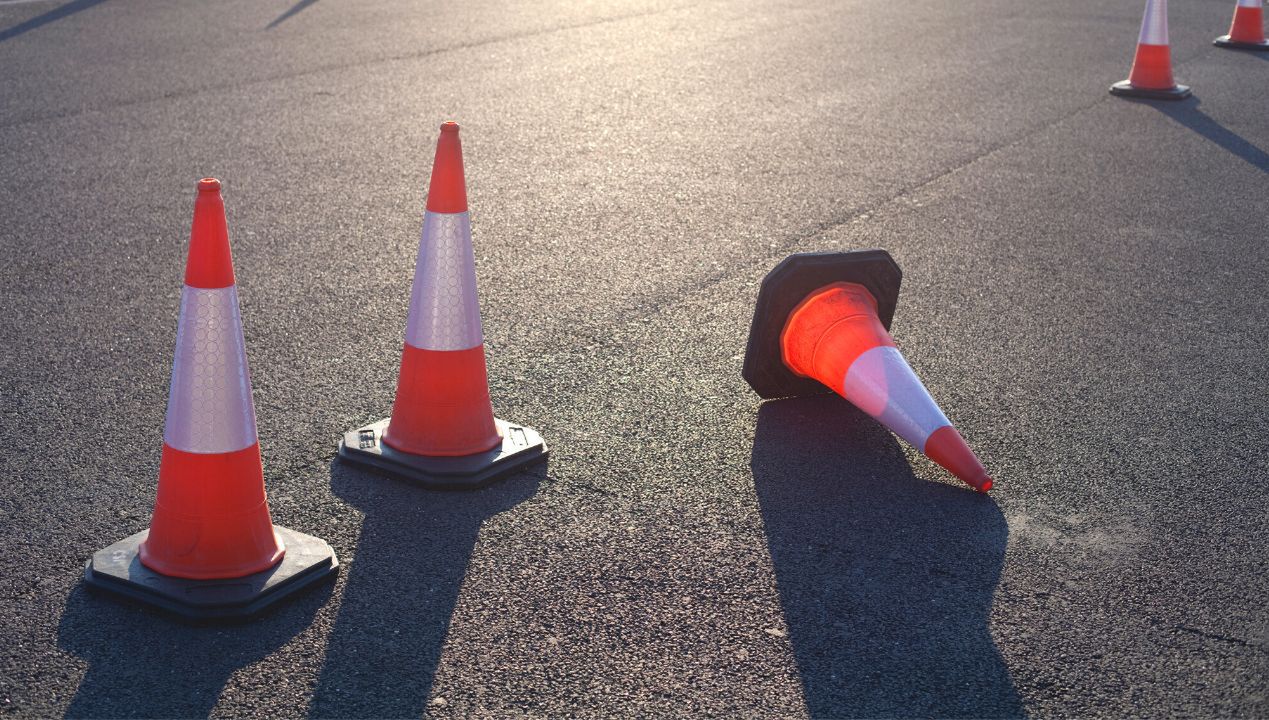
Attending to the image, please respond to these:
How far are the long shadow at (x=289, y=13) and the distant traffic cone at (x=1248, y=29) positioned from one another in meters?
8.24

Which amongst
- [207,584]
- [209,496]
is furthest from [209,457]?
[207,584]

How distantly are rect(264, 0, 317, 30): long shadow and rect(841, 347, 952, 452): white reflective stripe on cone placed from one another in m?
8.52

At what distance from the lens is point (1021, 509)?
3947 mm

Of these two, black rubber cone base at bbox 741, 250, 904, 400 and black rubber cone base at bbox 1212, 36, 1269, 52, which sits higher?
black rubber cone base at bbox 741, 250, 904, 400

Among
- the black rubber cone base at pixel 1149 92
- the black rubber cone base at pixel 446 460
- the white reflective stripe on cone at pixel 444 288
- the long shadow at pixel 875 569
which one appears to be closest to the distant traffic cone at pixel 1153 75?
the black rubber cone base at pixel 1149 92

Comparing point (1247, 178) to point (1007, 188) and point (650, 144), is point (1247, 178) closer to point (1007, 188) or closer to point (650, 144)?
Answer: point (1007, 188)

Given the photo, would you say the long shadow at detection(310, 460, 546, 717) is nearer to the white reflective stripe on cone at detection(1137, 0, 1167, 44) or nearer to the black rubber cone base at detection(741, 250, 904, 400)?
the black rubber cone base at detection(741, 250, 904, 400)

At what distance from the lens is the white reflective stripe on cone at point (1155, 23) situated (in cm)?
1020

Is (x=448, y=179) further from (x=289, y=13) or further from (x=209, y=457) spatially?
(x=289, y=13)

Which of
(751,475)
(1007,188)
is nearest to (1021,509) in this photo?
(751,475)

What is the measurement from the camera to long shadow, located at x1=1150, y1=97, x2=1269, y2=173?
8359 millimetres

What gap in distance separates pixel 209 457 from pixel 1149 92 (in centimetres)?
836

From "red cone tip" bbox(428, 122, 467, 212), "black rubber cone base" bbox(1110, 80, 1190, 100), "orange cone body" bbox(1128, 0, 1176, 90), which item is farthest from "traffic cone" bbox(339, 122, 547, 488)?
"orange cone body" bbox(1128, 0, 1176, 90)

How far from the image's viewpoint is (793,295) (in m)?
4.46
